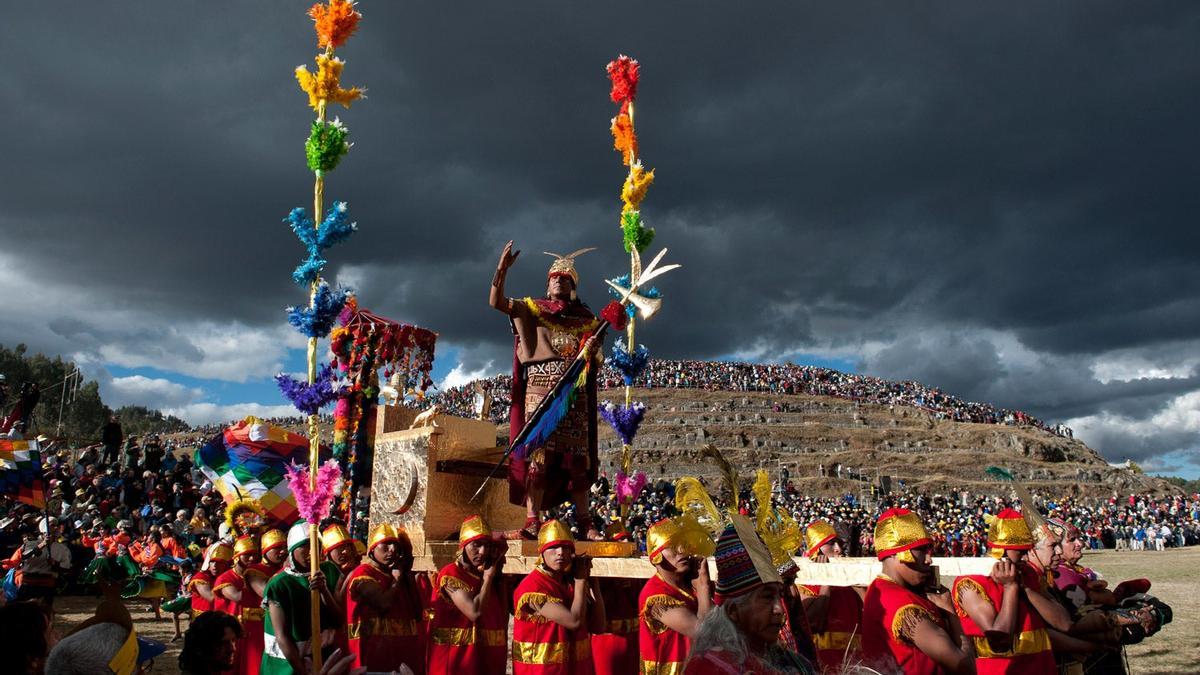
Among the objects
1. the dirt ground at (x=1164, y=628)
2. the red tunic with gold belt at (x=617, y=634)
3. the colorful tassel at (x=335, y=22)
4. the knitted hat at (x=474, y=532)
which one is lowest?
the dirt ground at (x=1164, y=628)

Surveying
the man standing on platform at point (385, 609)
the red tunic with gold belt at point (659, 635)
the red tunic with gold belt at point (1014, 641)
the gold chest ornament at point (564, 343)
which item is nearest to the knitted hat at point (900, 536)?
the red tunic with gold belt at point (1014, 641)

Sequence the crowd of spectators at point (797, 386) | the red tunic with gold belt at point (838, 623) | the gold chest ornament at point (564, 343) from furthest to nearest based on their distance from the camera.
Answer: the crowd of spectators at point (797, 386)
the gold chest ornament at point (564, 343)
the red tunic with gold belt at point (838, 623)

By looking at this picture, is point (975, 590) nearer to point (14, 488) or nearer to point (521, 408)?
point (521, 408)

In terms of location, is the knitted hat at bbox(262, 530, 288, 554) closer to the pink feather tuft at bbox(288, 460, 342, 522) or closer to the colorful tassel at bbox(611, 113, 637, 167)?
the pink feather tuft at bbox(288, 460, 342, 522)

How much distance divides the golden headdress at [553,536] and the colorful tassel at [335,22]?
6579mm

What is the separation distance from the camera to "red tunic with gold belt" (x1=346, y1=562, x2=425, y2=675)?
5.32m

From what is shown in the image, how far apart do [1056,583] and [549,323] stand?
448cm

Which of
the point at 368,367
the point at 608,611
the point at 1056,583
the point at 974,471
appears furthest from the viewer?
the point at 974,471

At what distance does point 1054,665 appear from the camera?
4.71 metres

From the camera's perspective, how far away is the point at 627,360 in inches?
385

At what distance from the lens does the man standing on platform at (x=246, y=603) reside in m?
6.79

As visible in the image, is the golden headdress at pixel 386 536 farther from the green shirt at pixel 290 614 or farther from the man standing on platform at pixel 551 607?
the man standing on platform at pixel 551 607

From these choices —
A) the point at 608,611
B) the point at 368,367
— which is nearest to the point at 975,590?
the point at 608,611

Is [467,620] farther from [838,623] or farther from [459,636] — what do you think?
[838,623]
